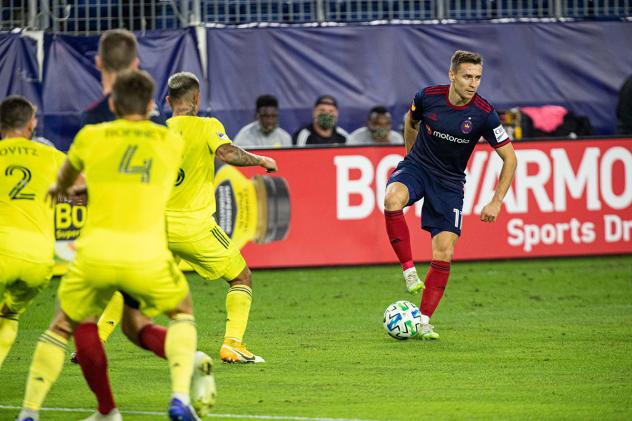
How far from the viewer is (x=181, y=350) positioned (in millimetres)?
6414

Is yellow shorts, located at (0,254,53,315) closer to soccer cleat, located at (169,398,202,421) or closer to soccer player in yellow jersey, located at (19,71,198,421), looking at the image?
soccer player in yellow jersey, located at (19,71,198,421)

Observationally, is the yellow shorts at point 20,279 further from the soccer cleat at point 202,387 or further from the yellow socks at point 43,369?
the soccer cleat at point 202,387

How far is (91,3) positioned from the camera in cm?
1756

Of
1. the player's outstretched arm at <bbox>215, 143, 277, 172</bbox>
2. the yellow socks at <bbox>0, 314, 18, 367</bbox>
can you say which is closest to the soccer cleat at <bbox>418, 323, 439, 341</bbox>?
the player's outstretched arm at <bbox>215, 143, 277, 172</bbox>

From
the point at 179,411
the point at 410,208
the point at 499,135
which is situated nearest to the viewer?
the point at 179,411

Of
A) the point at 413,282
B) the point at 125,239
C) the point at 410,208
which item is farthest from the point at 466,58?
the point at 410,208

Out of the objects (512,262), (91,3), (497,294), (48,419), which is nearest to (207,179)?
(48,419)

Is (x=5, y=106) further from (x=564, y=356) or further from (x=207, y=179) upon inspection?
(x=564, y=356)

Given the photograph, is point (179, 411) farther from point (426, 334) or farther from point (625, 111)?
point (625, 111)

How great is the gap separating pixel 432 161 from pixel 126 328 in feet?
13.8

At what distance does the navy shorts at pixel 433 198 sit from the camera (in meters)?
10.4

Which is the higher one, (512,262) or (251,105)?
(251,105)

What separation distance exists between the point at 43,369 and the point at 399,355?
12.1ft

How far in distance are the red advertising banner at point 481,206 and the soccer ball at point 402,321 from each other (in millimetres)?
5255
